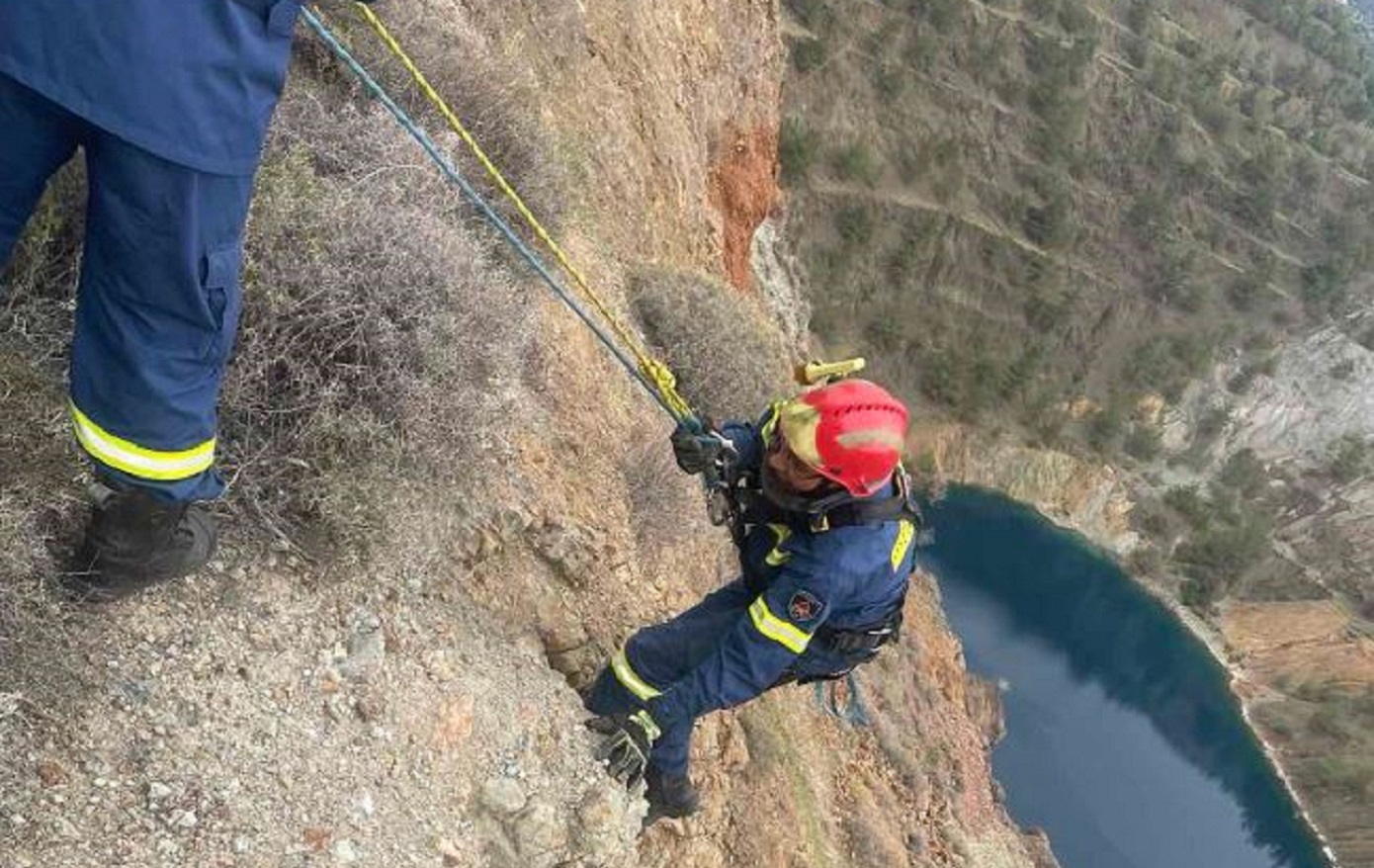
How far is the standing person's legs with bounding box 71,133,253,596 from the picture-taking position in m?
2.62

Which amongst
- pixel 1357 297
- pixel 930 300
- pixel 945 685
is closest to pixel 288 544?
pixel 945 685

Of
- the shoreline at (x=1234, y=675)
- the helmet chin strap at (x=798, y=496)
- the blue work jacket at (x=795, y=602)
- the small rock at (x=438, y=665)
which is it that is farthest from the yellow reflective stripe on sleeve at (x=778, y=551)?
the shoreline at (x=1234, y=675)

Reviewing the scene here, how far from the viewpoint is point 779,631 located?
432 centimetres

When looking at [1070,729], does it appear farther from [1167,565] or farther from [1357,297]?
[1357,297]

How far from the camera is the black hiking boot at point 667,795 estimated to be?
5.28m

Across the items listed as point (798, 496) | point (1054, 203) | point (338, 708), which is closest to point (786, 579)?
point (798, 496)

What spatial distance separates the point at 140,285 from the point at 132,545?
98 centimetres

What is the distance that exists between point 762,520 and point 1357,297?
64967 mm

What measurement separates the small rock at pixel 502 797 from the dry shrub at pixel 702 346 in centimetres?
561

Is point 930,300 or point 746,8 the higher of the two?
point 746,8

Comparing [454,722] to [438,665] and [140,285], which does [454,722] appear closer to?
[438,665]

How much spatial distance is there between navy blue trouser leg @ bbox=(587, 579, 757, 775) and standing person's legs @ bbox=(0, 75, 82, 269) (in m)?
3.03

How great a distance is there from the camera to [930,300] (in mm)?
50469

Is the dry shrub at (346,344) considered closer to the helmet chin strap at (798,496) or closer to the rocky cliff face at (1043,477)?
the helmet chin strap at (798,496)
